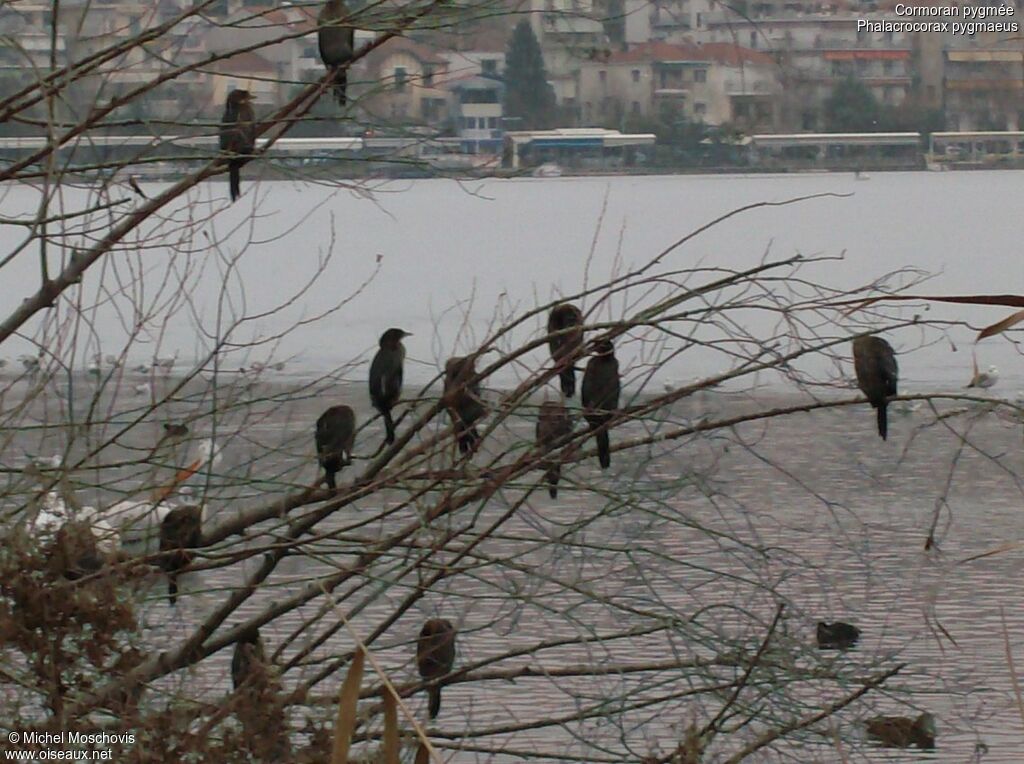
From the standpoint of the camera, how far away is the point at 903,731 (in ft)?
19.1

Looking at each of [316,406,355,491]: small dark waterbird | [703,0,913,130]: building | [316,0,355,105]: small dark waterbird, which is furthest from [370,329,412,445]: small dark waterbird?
[703,0,913,130]: building

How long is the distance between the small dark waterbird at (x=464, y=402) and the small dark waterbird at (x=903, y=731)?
151 cm

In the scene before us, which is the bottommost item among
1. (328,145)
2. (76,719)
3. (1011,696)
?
(1011,696)

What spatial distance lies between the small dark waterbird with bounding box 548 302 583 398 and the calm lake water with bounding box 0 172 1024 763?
0.48 feet

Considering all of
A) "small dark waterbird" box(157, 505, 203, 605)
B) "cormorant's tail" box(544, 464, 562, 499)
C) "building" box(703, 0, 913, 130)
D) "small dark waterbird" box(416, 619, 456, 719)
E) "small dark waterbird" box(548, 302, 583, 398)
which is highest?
"building" box(703, 0, 913, 130)

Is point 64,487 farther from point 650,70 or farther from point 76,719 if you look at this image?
point 650,70

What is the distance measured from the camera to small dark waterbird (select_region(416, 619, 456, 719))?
15.1 ft

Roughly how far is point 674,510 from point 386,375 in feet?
6.14

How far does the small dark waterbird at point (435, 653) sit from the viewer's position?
4613 millimetres

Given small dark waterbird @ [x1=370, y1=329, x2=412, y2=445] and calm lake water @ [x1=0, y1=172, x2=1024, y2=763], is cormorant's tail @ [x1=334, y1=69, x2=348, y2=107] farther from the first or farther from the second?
small dark waterbird @ [x1=370, y1=329, x2=412, y2=445]

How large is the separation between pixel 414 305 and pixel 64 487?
2158 cm

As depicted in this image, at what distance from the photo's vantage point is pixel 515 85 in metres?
7.20

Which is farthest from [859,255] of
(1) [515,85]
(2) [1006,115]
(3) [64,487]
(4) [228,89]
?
(3) [64,487]

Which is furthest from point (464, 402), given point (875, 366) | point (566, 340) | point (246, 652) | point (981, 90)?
point (981, 90)
